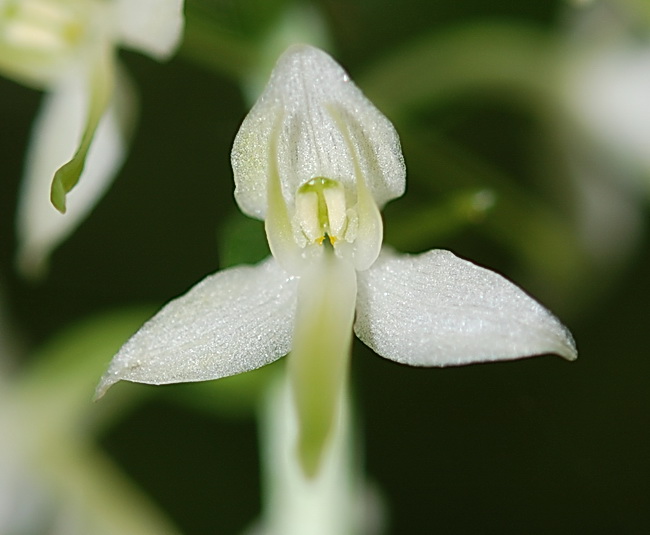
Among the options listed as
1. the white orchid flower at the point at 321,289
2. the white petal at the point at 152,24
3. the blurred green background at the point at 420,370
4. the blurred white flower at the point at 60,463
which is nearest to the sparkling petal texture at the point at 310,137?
the white orchid flower at the point at 321,289

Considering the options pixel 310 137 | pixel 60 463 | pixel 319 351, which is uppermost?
pixel 310 137

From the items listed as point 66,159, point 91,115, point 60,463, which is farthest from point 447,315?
point 60,463

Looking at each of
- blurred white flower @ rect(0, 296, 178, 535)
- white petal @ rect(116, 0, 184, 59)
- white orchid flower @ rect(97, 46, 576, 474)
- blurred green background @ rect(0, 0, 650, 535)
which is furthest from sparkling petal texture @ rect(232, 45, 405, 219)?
blurred green background @ rect(0, 0, 650, 535)

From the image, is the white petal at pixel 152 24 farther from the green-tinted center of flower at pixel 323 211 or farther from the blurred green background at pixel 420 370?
the blurred green background at pixel 420 370

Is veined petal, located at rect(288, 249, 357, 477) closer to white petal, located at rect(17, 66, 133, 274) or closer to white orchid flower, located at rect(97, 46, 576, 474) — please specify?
white orchid flower, located at rect(97, 46, 576, 474)

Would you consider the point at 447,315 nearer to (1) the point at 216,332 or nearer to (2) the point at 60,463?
(1) the point at 216,332

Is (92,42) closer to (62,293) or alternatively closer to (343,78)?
(343,78)
